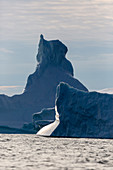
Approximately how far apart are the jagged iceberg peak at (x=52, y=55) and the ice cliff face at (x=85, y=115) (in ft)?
170

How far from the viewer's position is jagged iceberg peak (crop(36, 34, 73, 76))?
9344 centimetres

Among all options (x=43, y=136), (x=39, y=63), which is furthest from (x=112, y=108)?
(x=39, y=63)

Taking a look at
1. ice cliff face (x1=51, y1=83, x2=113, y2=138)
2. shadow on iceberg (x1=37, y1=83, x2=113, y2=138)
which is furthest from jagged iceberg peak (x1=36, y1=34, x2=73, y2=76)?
ice cliff face (x1=51, y1=83, x2=113, y2=138)

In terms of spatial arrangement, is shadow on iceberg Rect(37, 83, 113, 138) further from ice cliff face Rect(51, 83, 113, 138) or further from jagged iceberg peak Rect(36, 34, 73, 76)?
jagged iceberg peak Rect(36, 34, 73, 76)

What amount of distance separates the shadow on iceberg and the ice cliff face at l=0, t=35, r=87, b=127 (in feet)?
182

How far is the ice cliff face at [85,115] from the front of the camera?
39.1 metres

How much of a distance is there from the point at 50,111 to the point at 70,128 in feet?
113

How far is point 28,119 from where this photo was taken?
102m

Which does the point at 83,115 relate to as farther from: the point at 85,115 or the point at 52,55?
the point at 52,55

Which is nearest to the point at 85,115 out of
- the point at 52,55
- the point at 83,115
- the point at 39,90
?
the point at 83,115

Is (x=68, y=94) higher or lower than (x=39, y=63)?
lower

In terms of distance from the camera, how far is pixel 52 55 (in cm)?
9594

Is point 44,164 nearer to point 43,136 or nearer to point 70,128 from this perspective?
point 70,128

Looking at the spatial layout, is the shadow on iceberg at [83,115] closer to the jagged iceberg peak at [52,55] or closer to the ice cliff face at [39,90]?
the jagged iceberg peak at [52,55]
